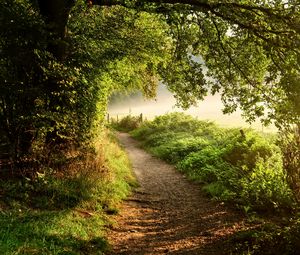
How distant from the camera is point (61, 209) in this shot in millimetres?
8766

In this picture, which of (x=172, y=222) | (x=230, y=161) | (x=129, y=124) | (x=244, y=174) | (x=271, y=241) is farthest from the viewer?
(x=129, y=124)

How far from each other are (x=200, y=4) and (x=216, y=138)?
1315 cm

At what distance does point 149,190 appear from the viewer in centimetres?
1360

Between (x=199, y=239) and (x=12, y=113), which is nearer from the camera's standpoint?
(x=199, y=239)

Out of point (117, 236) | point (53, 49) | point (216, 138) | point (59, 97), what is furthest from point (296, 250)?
point (216, 138)

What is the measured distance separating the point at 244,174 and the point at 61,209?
549 centimetres

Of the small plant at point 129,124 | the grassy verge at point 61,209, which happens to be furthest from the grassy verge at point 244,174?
the small plant at point 129,124

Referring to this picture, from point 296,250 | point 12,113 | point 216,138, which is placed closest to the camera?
point 296,250

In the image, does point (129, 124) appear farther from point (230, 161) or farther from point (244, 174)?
point (244, 174)

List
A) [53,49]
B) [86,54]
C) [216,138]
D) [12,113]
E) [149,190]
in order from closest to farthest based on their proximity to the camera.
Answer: [12,113]
[53,49]
[86,54]
[149,190]
[216,138]

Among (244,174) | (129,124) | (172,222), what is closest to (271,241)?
(172,222)

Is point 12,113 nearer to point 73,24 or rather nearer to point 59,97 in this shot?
point 59,97

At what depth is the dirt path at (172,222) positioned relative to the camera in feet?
25.9

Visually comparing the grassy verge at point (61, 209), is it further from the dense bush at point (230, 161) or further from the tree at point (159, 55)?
the dense bush at point (230, 161)
